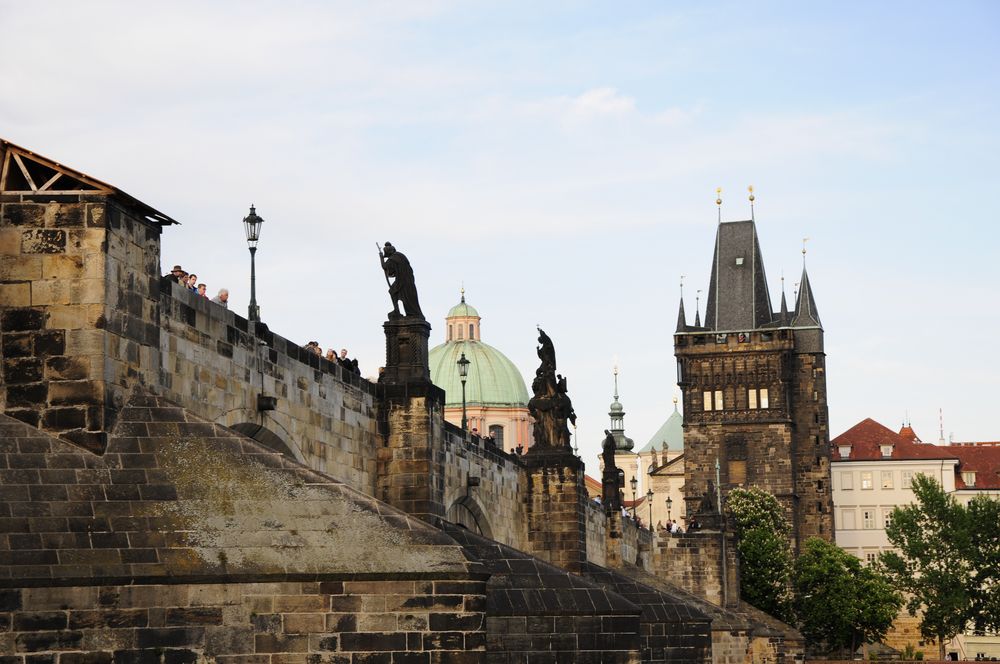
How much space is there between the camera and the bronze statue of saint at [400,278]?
106ft

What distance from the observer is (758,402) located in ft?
420

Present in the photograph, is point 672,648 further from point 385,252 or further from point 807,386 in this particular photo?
point 807,386

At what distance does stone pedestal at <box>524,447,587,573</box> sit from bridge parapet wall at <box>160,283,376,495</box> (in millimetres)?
14660

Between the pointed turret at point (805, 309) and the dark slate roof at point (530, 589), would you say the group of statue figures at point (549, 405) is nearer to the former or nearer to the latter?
the dark slate roof at point (530, 589)

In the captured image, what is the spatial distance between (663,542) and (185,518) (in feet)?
196

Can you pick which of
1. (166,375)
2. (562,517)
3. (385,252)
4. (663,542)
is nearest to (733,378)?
(663,542)

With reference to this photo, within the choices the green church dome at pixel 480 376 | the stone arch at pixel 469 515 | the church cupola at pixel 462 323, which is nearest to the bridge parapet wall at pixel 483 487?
the stone arch at pixel 469 515

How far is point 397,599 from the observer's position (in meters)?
Result: 17.4

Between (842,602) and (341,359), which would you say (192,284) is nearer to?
(341,359)

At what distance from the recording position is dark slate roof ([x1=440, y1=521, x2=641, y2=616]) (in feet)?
92.5

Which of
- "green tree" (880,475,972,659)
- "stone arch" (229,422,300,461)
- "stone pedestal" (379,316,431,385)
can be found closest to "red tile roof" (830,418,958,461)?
"green tree" (880,475,972,659)

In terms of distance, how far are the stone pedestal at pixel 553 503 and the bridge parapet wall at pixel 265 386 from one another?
48.1 ft

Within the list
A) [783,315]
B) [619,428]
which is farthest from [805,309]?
[619,428]

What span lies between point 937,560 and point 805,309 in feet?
115
